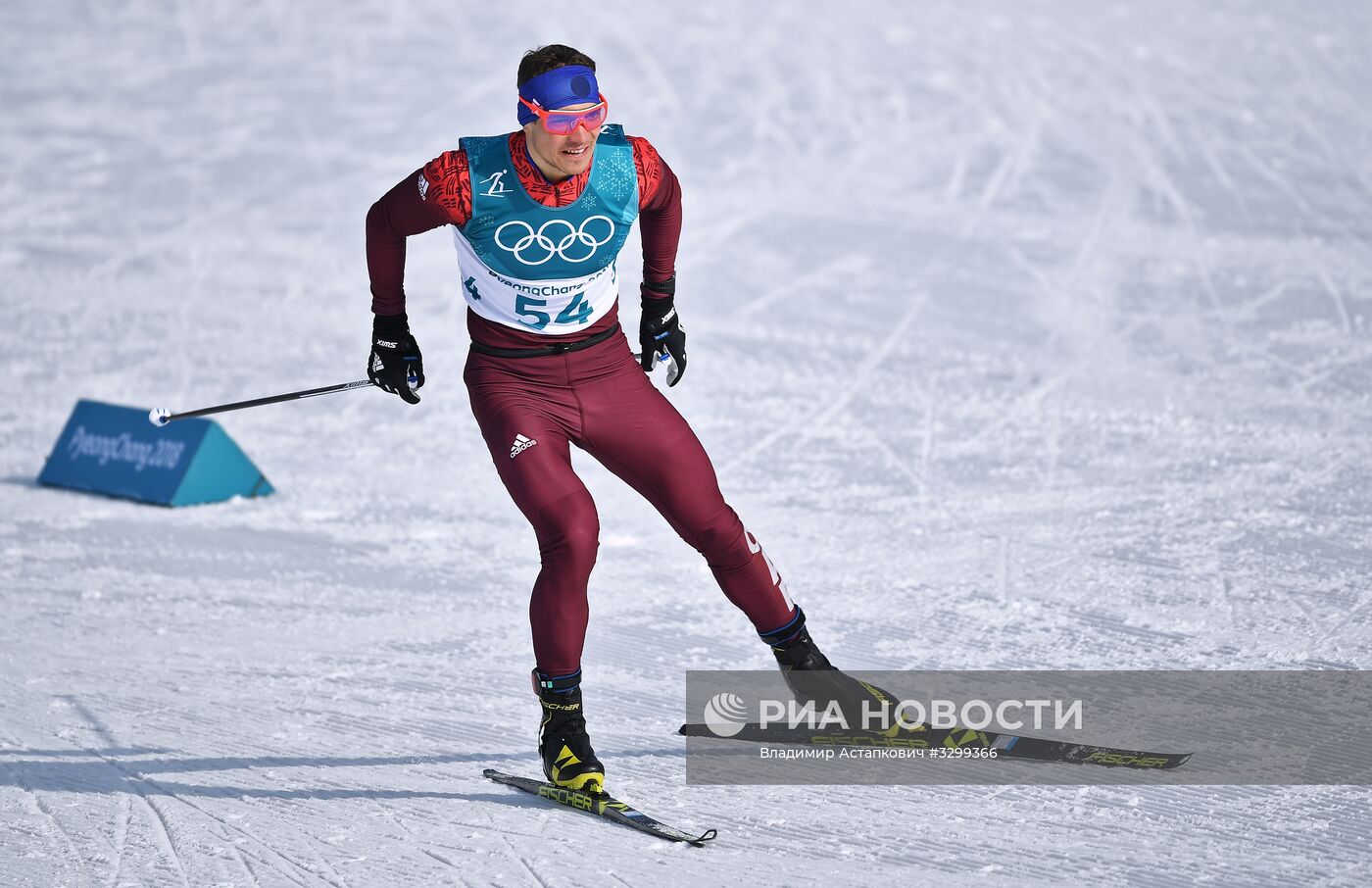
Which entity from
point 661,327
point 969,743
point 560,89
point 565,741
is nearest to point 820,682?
point 969,743

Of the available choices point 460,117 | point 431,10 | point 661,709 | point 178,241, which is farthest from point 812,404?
point 431,10

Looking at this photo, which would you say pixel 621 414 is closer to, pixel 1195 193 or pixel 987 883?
pixel 987 883

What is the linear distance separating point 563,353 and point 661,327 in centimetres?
44

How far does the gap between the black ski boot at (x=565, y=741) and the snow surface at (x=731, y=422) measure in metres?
0.09

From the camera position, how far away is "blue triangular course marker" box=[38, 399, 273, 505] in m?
6.40

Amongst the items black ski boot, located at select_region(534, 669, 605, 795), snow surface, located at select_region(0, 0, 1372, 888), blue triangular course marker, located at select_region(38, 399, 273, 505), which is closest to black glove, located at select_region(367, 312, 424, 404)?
black ski boot, located at select_region(534, 669, 605, 795)

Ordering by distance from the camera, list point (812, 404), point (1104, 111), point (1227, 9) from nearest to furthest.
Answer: point (812, 404) → point (1104, 111) → point (1227, 9)

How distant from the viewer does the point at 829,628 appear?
16.2 ft

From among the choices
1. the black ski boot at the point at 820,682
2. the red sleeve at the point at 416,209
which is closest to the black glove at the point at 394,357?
the red sleeve at the point at 416,209

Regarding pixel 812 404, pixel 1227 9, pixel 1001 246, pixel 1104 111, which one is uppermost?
pixel 1227 9

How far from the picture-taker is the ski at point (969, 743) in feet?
12.6

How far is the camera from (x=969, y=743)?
3939 millimetres

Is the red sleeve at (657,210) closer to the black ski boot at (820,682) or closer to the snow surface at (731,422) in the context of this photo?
the black ski boot at (820,682)

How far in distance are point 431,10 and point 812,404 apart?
28.8ft
